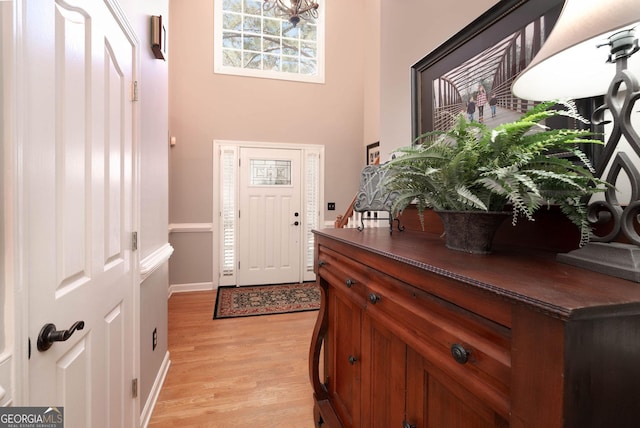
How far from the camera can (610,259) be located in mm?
568

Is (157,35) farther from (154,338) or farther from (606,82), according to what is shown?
(606,82)

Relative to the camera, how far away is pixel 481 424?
58cm

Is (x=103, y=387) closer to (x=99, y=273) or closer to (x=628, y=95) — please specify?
(x=99, y=273)

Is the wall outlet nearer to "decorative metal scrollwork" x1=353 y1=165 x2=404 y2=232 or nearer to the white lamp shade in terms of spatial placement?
"decorative metal scrollwork" x1=353 y1=165 x2=404 y2=232

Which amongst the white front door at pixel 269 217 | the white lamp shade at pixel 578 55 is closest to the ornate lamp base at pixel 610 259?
the white lamp shade at pixel 578 55

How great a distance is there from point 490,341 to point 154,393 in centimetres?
202

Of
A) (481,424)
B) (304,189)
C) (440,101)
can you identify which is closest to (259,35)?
(304,189)

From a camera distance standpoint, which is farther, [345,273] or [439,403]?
[345,273]

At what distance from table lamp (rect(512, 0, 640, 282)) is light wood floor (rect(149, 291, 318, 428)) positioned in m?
1.65

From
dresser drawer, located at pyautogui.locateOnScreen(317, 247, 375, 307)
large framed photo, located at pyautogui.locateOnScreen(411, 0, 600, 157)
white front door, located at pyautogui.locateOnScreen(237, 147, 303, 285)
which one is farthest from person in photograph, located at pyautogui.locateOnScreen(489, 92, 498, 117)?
white front door, located at pyautogui.locateOnScreen(237, 147, 303, 285)

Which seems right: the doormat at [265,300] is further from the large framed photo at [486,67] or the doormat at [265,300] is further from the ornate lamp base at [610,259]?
the ornate lamp base at [610,259]

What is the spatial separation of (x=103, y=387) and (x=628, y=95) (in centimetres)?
181

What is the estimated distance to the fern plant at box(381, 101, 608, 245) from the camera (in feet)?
2.07

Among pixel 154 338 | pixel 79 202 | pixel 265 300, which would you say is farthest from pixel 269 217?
pixel 79 202
